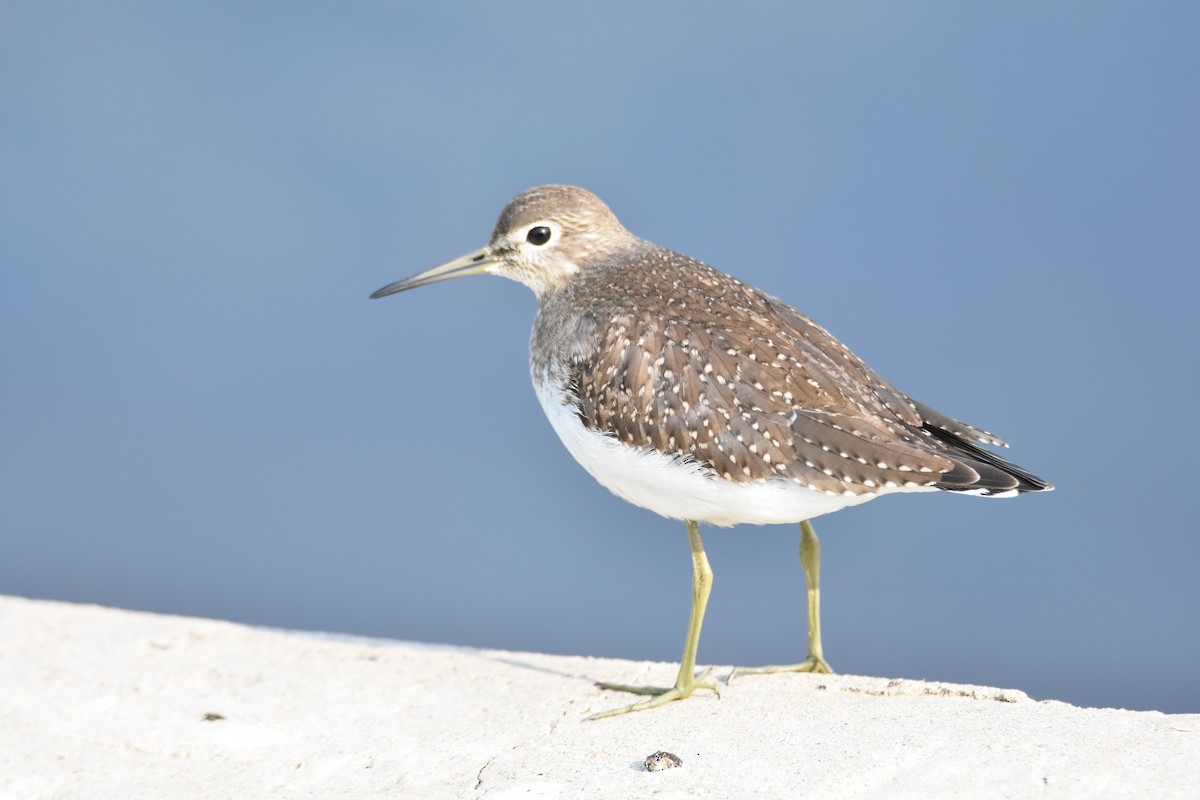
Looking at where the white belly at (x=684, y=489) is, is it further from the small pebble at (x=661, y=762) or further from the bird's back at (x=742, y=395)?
the small pebble at (x=661, y=762)

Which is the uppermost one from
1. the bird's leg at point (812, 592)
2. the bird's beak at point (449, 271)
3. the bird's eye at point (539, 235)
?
the bird's eye at point (539, 235)

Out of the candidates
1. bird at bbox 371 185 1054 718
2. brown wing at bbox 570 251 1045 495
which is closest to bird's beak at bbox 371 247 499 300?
bird at bbox 371 185 1054 718

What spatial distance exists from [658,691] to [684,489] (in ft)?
4.29

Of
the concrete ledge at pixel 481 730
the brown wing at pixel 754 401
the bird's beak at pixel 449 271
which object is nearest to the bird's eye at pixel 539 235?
the bird's beak at pixel 449 271

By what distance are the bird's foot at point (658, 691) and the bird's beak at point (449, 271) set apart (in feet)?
8.98

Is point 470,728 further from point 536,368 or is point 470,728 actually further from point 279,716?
point 536,368

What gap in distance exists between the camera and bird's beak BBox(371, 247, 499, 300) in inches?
315

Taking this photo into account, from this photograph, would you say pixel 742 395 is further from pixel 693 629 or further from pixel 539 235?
pixel 539 235

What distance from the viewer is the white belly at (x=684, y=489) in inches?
250

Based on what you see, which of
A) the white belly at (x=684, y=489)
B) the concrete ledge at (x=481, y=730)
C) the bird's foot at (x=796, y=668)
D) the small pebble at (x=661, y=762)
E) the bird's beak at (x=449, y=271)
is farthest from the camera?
the bird's beak at (x=449, y=271)

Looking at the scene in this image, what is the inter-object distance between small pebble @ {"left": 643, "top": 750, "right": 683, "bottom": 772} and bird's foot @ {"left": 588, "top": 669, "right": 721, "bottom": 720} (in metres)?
0.95

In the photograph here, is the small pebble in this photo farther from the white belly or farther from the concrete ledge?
the white belly

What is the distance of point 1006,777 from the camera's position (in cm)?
507

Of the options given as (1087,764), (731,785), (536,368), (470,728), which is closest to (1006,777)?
(1087,764)
